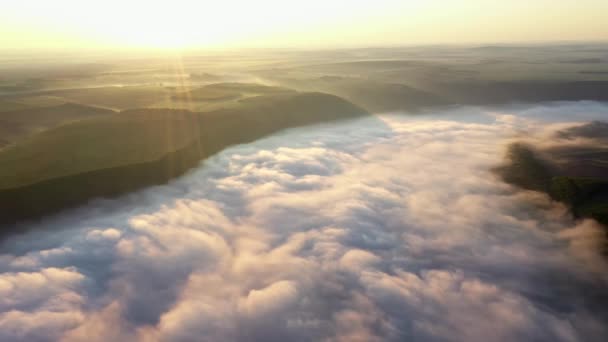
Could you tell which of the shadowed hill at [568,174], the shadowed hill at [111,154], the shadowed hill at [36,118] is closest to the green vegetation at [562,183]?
the shadowed hill at [568,174]

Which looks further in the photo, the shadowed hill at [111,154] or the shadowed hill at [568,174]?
the shadowed hill at [111,154]

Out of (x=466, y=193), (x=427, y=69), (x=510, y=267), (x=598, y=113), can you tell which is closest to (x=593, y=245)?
(x=510, y=267)

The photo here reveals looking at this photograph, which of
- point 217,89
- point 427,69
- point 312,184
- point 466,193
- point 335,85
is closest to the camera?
point 466,193

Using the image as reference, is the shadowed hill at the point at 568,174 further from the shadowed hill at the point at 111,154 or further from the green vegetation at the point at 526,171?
the shadowed hill at the point at 111,154

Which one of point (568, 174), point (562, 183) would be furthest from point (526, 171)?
point (562, 183)

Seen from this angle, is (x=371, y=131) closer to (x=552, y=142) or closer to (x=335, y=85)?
(x=552, y=142)

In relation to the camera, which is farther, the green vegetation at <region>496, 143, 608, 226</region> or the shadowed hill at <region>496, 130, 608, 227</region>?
the shadowed hill at <region>496, 130, 608, 227</region>

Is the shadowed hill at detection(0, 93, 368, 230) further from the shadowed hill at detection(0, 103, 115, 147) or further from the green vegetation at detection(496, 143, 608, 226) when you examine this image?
the green vegetation at detection(496, 143, 608, 226)

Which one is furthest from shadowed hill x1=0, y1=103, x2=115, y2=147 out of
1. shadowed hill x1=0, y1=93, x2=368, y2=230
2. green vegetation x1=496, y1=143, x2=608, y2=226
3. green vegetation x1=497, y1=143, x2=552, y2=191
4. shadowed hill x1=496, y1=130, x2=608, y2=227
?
shadowed hill x1=496, y1=130, x2=608, y2=227
